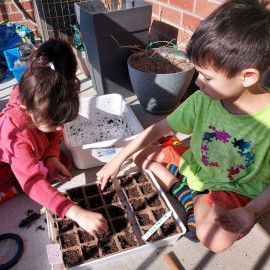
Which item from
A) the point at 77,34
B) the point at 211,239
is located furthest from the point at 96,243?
the point at 77,34

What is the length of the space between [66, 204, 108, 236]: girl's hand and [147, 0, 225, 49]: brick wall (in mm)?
1315

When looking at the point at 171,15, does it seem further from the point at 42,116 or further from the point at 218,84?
the point at 42,116

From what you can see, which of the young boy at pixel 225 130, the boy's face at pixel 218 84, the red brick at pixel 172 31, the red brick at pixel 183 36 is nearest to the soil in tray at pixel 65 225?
the young boy at pixel 225 130

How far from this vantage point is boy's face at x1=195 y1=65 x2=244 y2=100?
2.88 feet

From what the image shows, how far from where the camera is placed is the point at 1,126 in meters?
1.09

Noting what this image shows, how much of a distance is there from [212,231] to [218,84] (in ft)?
1.74

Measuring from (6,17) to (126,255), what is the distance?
2.87m

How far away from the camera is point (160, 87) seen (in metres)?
1.68

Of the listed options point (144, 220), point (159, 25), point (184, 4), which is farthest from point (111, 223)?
point (159, 25)

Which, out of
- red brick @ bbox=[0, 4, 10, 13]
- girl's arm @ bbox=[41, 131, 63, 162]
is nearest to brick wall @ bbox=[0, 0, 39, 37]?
red brick @ bbox=[0, 4, 10, 13]

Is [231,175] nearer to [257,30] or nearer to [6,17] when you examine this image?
[257,30]

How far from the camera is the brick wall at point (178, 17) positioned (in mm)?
1717

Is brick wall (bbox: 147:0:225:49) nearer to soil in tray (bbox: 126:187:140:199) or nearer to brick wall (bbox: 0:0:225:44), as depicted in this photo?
brick wall (bbox: 0:0:225:44)

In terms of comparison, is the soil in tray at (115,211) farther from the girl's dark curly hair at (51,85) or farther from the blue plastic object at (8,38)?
the blue plastic object at (8,38)
